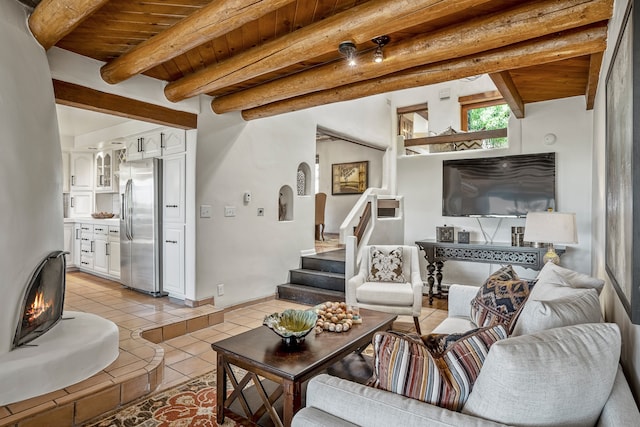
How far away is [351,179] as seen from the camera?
8.73 m

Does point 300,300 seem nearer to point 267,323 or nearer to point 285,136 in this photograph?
point 285,136

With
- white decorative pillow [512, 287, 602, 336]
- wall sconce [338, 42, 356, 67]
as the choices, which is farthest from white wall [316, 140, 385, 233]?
white decorative pillow [512, 287, 602, 336]

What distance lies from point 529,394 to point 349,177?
7838 mm

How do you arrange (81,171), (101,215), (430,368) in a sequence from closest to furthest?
A: (430,368) < (101,215) < (81,171)

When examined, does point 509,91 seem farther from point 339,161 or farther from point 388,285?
point 339,161

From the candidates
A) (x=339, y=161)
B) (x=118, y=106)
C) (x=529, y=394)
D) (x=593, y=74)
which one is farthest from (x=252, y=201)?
(x=339, y=161)

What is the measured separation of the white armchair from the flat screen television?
1.30 m

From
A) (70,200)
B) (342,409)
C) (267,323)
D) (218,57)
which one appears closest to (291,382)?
(267,323)

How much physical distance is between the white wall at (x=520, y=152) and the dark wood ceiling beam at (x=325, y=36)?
284 centimetres

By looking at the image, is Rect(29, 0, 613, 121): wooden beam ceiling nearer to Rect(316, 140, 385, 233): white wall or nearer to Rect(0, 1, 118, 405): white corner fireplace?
Rect(0, 1, 118, 405): white corner fireplace

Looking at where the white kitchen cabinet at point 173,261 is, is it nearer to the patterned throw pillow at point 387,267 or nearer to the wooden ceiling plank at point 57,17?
the patterned throw pillow at point 387,267

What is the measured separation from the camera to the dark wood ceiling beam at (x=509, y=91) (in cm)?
329

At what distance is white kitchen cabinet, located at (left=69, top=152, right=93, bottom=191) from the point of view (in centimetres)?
680

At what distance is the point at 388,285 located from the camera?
12.9 feet
